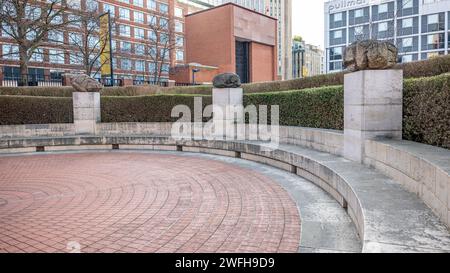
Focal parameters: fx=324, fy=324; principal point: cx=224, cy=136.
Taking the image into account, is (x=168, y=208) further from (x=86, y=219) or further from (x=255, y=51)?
(x=255, y=51)

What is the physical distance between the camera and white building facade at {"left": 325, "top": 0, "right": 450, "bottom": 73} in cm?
4847

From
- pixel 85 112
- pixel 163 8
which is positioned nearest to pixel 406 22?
pixel 163 8

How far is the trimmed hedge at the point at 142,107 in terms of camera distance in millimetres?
13901

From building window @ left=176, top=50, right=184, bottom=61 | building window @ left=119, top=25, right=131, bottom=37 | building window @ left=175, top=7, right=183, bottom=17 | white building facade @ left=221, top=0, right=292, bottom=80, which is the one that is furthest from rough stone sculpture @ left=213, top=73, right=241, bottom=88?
white building facade @ left=221, top=0, right=292, bottom=80

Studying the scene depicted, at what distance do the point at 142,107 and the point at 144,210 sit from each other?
9.78 metres

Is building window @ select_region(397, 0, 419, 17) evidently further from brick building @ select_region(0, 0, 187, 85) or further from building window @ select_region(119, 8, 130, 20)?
building window @ select_region(119, 8, 130, 20)

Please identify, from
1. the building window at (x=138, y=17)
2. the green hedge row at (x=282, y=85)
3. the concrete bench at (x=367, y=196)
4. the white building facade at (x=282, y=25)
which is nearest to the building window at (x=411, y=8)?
the building window at (x=138, y=17)

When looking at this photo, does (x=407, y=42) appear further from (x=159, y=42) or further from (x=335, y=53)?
(x=159, y=42)

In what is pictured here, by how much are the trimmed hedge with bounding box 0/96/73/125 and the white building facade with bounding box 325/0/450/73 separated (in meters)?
41.0

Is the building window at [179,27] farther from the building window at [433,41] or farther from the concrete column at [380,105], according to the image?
the concrete column at [380,105]

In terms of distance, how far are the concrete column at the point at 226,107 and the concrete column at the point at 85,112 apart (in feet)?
16.6

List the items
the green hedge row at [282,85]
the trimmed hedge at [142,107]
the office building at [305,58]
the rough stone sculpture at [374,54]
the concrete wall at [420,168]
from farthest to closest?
the office building at [305,58], the trimmed hedge at [142,107], the green hedge row at [282,85], the rough stone sculpture at [374,54], the concrete wall at [420,168]
